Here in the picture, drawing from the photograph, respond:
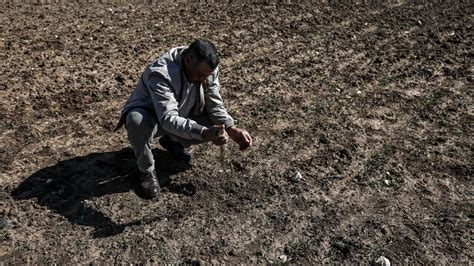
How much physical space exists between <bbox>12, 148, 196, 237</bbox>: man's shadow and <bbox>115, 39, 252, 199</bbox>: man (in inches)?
8.4

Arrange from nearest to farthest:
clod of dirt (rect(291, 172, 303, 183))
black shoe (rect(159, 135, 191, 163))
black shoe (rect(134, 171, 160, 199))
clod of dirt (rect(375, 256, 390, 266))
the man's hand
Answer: clod of dirt (rect(375, 256, 390, 266)), the man's hand, black shoe (rect(134, 171, 160, 199)), clod of dirt (rect(291, 172, 303, 183)), black shoe (rect(159, 135, 191, 163))

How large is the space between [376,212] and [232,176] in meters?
1.06

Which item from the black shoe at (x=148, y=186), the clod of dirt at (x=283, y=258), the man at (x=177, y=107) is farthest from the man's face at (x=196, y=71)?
the clod of dirt at (x=283, y=258)

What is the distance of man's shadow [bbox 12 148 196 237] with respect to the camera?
384 cm

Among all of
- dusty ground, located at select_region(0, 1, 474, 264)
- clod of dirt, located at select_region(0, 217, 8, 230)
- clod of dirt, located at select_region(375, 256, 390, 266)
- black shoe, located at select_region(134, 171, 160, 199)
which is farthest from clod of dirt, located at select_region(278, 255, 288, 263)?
clod of dirt, located at select_region(0, 217, 8, 230)

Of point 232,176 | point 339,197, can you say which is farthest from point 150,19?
point 339,197

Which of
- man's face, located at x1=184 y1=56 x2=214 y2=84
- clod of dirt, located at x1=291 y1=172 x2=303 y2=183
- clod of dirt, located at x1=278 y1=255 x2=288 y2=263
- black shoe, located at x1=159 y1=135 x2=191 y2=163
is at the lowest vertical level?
clod of dirt, located at x1=291 y1=172 x2=303 y2=183

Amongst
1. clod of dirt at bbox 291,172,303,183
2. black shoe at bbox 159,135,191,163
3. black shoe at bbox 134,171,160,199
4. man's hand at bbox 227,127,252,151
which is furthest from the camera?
black shoe at bbox 159,135,191,163

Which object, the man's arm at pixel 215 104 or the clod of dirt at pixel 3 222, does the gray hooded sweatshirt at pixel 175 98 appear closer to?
→ the man's arm at pixel 215 104

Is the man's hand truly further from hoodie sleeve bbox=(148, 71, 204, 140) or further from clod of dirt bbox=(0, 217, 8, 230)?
clod of dirt bbox=(0, 217, 8, 230)

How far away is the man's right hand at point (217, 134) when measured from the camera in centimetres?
356

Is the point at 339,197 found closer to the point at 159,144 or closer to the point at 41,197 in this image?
the point at 159,144

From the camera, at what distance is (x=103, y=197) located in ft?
13.2

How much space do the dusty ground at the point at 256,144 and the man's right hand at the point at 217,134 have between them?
0.61m
